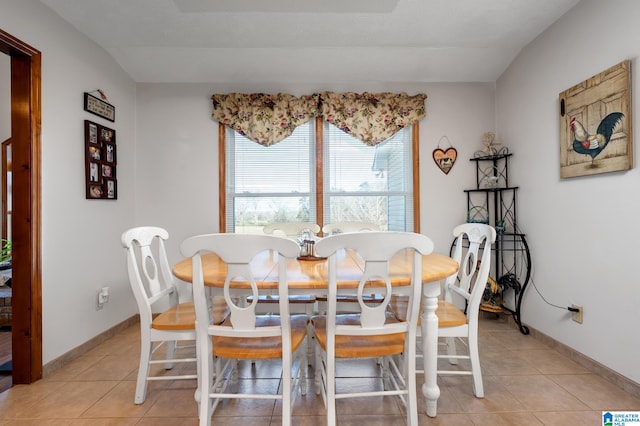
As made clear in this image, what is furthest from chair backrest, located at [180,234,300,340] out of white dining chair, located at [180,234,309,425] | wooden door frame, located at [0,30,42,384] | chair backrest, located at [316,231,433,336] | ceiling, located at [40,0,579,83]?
ceiling, located at [40,0,579,83]

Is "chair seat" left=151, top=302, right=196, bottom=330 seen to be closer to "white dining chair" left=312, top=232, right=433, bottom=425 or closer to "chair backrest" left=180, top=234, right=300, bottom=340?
"chair backrest" left=180, top=234, right=300, bottom=340

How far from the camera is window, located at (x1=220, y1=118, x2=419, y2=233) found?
3.16m

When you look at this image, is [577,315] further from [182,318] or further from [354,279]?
[182,318]

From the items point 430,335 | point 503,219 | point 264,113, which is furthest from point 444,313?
point 264,113

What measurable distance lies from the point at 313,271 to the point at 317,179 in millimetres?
1676

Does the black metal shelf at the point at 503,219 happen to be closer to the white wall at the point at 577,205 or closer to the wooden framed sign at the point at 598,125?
the white wall at the point at 577,205

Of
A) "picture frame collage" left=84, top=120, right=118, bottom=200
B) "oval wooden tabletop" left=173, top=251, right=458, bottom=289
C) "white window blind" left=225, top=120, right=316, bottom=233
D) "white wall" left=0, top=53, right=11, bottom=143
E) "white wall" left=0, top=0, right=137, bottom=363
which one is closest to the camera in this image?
"oval wooden tabletop" left=173, top=251, right=458, bottom=289

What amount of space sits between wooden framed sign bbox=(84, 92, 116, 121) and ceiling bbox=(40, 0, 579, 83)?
1.54ft

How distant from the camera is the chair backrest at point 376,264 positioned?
127 centimetres

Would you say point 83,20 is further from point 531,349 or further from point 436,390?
point 531,349

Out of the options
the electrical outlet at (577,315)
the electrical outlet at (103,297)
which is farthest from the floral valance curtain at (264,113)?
the electrical outlet at (577,315)

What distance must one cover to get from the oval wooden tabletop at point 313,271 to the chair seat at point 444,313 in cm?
28

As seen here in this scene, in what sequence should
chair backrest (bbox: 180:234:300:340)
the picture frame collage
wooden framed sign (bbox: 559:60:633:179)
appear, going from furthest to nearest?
1. the picture frame collage
2. wooden framed sign (bbox: 559:60:633:179)
3. chair backrest (bbox: 180:234:300:340)

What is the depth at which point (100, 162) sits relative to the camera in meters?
2.55
